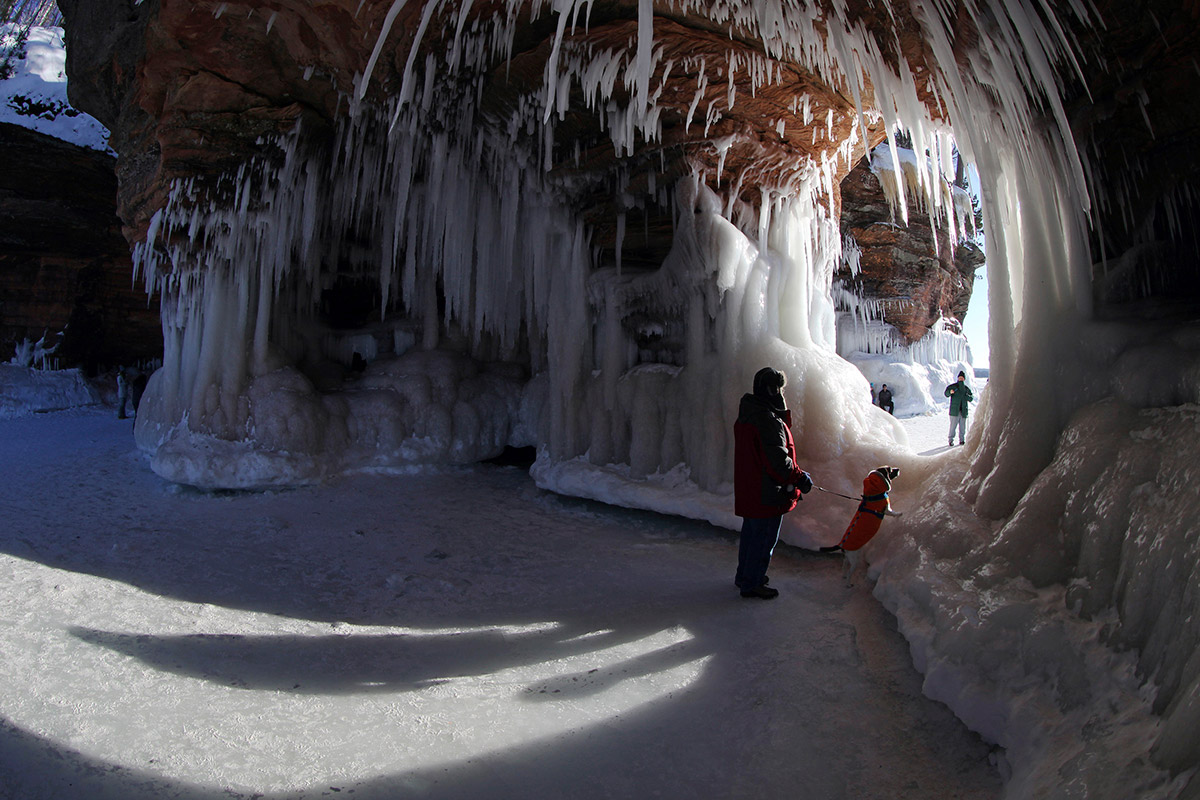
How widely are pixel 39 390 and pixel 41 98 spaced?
6.20m

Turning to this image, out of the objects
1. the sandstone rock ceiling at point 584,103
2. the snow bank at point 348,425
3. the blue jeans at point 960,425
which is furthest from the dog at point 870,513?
the blue jeans at point 960,425

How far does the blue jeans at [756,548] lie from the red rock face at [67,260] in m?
12.6

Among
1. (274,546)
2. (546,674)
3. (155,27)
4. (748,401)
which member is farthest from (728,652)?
(155,27)

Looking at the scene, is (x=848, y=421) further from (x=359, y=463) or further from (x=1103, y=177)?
(x=359, y=463)

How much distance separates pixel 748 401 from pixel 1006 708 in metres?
1.98

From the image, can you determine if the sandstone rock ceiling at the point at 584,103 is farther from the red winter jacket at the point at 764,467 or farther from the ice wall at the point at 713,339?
the red winter jacket at the point at 764,467

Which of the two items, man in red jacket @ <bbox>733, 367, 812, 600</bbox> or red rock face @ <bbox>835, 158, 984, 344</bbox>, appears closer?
man in red jacket @ <bbox>733, 367, 812, 600</bbox>

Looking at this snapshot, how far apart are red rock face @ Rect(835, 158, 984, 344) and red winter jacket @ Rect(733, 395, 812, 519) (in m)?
11.5

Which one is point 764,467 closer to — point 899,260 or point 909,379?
point 899,260

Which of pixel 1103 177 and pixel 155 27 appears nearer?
pixel 1103 177

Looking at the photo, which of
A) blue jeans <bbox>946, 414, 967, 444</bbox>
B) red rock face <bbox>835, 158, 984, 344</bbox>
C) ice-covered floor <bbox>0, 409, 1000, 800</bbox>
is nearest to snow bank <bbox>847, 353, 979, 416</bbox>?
red rock face <bbox>835, 158, 984, 344</bbox>

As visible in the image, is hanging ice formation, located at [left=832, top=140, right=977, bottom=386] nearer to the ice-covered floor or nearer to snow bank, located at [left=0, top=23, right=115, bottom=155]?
the ice-covered floor

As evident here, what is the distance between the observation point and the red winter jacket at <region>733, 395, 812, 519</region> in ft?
11.6

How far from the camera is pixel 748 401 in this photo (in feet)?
12.2
